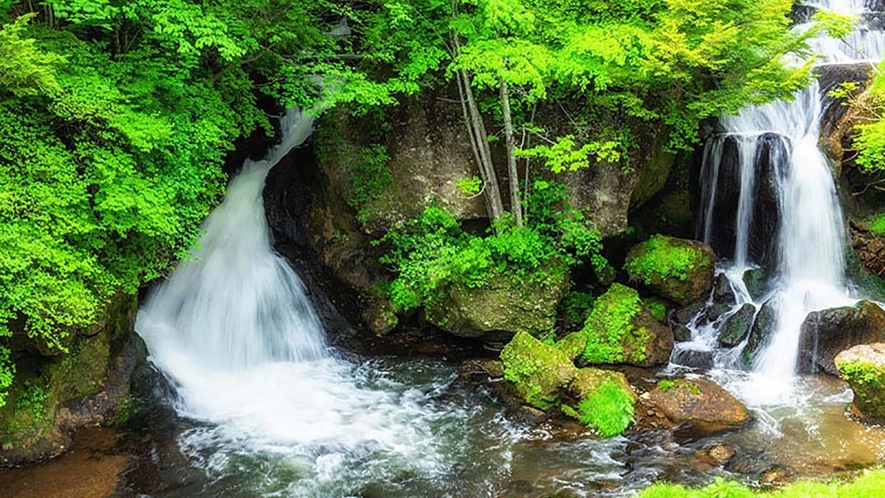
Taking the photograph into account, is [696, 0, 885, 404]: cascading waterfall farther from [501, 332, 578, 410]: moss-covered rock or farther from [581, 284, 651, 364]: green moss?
[501, 332, 578, 410]: moss-covered rock

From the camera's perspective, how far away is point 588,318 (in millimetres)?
10141

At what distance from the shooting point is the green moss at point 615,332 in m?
9.70

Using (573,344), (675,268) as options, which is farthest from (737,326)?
(573,344)

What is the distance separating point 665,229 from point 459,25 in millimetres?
6574

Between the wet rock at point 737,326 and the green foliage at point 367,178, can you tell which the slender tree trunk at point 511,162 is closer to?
the green foliage at point 367,178

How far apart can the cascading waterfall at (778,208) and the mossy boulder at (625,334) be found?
24.8 inches

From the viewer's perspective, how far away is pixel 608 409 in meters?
7.94

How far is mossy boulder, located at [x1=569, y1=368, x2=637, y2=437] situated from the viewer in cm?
782

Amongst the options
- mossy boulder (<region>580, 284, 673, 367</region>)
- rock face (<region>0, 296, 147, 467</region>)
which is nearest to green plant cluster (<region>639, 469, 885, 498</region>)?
mossy boulder (<region>580, 284, 673, 367</region>)

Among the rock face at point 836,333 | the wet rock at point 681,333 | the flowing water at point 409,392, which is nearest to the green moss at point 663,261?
the wet rock at point 681,333

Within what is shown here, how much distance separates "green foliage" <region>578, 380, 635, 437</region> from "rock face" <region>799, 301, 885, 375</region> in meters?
3.54

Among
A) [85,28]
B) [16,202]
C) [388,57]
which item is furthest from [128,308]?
[388,57]

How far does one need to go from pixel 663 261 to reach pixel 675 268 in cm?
24

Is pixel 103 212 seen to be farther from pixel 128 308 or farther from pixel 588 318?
pixel 588 318
